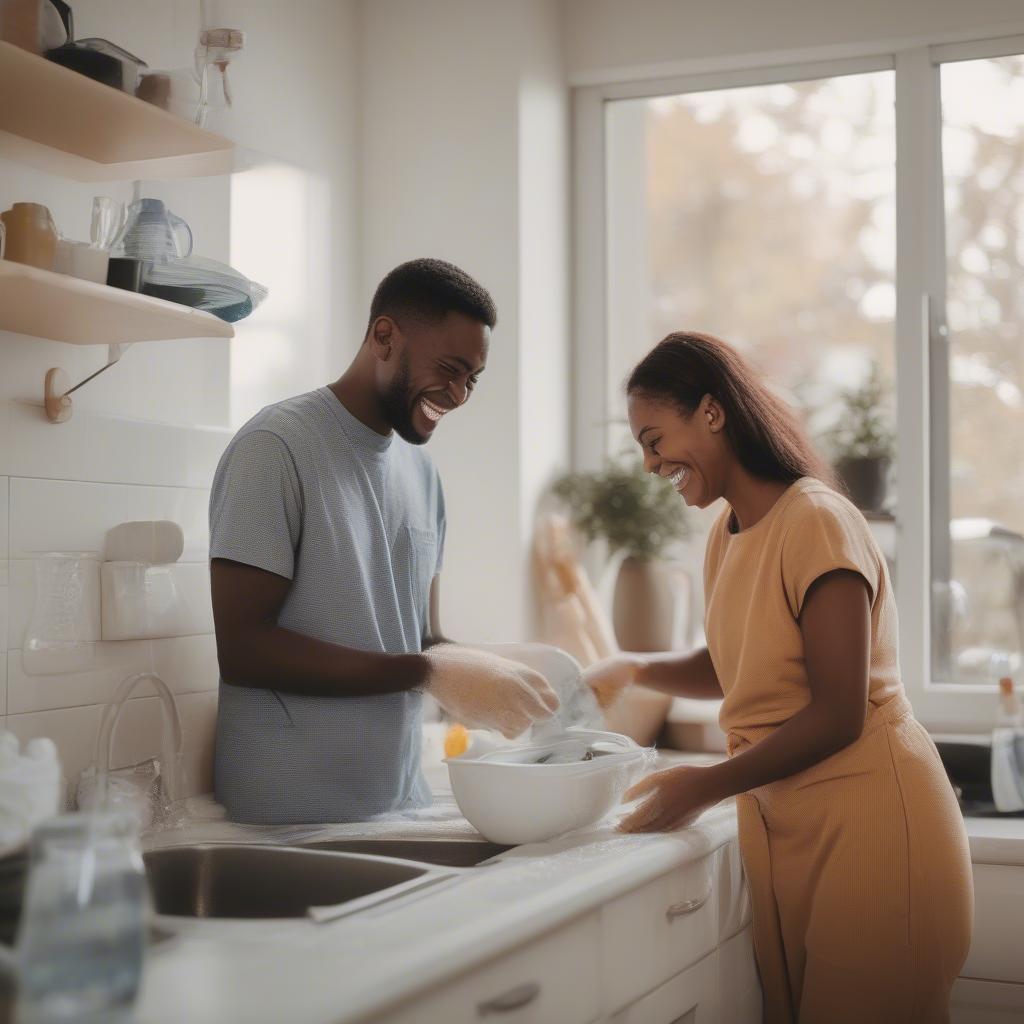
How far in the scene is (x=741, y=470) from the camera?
167cm

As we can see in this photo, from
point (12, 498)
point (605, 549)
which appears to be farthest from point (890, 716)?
point (605, 549)

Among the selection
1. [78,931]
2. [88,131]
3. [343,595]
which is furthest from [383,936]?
[88,131]

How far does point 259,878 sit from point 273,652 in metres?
0.27

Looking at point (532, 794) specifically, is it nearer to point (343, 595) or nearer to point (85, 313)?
point (343, 595)

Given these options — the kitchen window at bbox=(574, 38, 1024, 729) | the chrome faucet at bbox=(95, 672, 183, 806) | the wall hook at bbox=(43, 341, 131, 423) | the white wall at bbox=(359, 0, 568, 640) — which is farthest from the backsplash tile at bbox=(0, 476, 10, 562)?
the kitchen window at bbox=(574, 38, 1024, 729)

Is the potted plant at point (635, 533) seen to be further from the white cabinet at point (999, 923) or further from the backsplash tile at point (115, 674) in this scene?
the backsplash tile at point (115, 674)

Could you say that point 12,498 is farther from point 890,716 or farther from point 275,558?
point 890,716

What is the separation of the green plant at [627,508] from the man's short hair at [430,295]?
99 centimetres

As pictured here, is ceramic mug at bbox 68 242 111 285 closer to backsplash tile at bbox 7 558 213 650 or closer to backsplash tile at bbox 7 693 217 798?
backsplash tile at bbox 7 558 213 650

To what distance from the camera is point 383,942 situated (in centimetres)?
112

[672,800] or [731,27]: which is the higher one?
[731,27]

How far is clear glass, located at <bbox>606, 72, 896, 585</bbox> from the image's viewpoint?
9.25ft

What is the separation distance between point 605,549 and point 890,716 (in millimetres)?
1389

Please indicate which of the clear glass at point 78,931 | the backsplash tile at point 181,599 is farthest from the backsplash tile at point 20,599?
the clear glass at point 78,931
